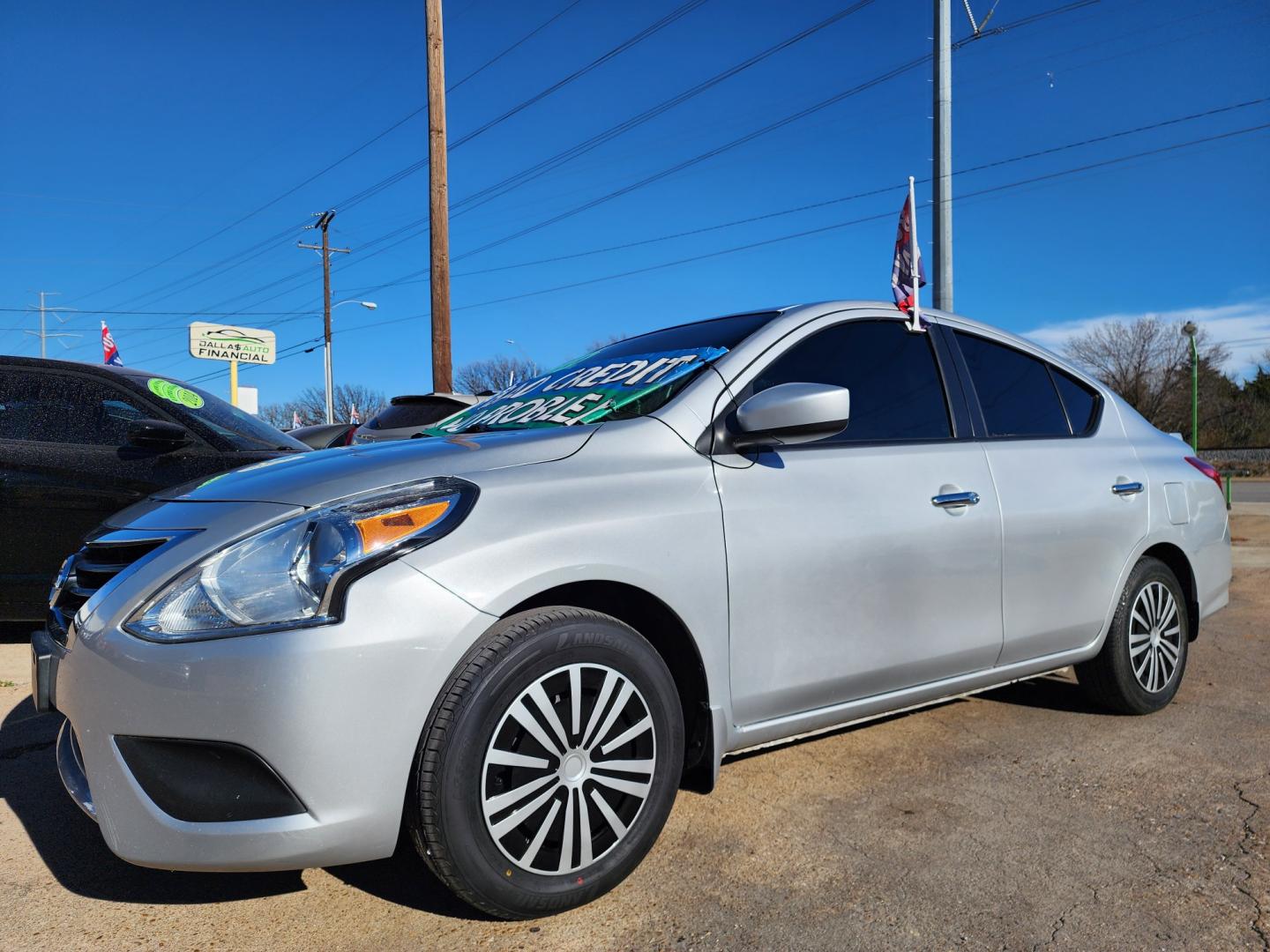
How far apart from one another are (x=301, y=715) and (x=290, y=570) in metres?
0.32

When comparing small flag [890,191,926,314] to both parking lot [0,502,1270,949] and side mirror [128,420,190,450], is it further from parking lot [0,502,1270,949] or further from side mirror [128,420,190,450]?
side mirror [128,420,190,450]

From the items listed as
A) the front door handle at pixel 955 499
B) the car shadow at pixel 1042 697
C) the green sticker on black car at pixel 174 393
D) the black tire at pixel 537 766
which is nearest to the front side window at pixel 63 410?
the green sticker on black car at pixel 174 393

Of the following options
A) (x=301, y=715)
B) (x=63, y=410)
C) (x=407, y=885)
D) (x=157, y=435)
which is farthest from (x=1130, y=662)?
(x=63, y=410)

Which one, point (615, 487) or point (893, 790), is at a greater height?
Answer: point (615, 487)

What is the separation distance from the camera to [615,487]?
2422 millimetres

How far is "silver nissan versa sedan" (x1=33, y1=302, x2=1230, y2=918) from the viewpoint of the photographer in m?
1.99

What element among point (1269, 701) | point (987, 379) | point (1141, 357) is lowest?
point (1269, 701)

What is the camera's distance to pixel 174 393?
518 cm

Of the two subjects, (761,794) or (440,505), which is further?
(761,794)

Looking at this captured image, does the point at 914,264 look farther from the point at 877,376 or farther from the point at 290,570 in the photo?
the point at 290,570

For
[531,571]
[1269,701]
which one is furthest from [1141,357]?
[531,571]

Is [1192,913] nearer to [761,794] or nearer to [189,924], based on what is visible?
[761,794]

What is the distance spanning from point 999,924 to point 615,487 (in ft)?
4.68

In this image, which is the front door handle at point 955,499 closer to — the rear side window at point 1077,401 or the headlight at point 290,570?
the rear side window at point 1077,401
